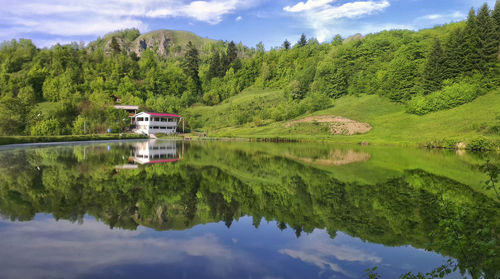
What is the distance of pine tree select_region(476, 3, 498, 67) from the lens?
6062 cm

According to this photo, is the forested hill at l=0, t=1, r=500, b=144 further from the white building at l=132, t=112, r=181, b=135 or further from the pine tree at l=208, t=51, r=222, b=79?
the white building at l=132, t=112, r=181, b=135

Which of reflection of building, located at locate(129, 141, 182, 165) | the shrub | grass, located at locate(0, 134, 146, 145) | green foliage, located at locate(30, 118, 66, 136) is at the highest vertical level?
green foliage, located at locate(30, 118, 66, 136)

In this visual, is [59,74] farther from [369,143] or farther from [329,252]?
[329,252]

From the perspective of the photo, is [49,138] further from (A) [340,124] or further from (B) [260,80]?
(B) [260,80]

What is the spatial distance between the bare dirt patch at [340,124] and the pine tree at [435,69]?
18118 millimetres

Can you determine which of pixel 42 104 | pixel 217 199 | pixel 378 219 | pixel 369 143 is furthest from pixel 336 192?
pixel 42 104

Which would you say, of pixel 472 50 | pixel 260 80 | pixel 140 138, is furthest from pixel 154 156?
pixel 260 80

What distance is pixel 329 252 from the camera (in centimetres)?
645

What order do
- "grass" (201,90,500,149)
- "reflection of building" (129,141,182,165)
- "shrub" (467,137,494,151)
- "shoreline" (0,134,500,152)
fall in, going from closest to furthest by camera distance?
"reflection of building" (129,141,182,165), "shrub" (467,137,494,151), "shoreline" (0,134,500,152), "grass" (201,90,500,149)

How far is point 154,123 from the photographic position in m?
77.9

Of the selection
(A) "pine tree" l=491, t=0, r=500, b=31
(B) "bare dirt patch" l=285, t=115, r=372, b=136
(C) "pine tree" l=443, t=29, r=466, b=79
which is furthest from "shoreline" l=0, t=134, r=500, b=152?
(A) "pine tree" l=491, t=0, r=500, b=31

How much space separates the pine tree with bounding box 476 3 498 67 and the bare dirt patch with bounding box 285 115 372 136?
2673 centimetres

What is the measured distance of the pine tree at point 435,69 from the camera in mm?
64312

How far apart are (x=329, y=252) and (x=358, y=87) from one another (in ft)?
275
